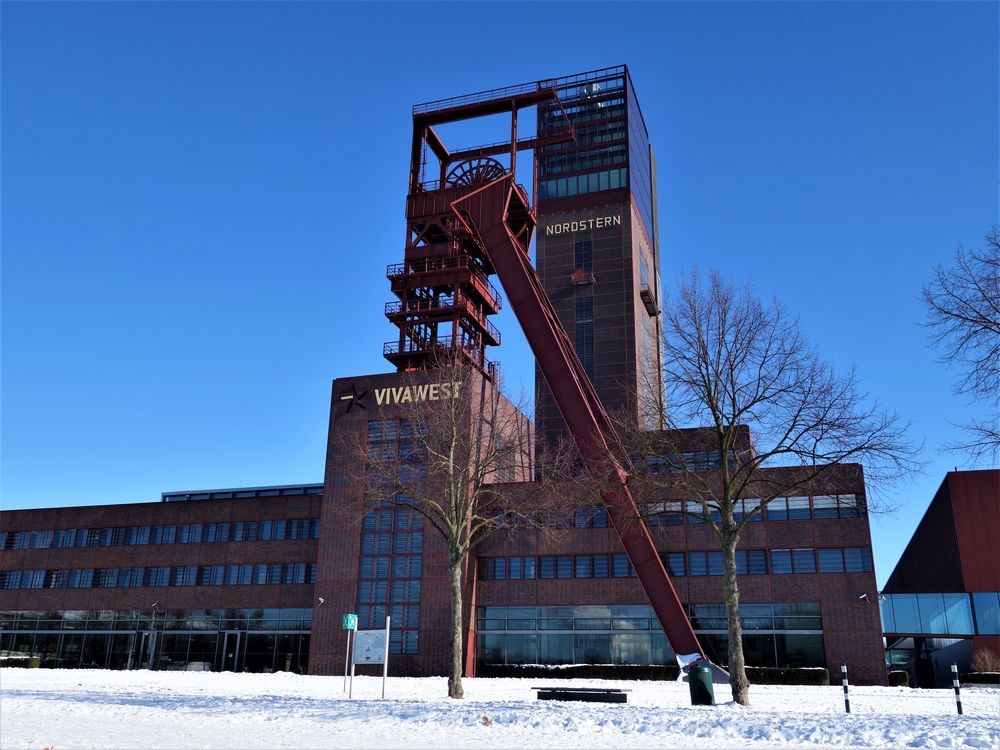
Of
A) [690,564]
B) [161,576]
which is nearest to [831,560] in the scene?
[690,564]

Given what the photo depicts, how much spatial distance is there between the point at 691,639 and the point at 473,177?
1236 inches

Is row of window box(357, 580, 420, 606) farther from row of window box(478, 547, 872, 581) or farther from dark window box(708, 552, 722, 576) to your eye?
dark window box(708, 552, 722, 576)

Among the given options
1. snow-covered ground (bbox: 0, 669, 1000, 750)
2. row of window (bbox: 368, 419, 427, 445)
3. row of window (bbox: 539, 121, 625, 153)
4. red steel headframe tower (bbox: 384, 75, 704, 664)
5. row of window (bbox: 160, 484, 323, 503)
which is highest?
row of window (bbox: 539, 121, 625, 153)

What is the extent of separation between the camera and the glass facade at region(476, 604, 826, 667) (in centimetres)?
3862

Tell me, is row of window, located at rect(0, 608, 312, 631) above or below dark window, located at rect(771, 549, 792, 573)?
below

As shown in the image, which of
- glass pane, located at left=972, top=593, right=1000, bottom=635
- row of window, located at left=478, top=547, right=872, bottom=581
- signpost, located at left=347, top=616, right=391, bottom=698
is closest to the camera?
signpost, located at left=347, top=616, right=391, bottom=698

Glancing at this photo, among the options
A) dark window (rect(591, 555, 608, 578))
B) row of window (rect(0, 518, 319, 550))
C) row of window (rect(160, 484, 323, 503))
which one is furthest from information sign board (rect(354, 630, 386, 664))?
row of window (rect(160, 484, 323, 503))

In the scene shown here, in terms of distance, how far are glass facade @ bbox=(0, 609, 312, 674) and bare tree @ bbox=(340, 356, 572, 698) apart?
361 inches

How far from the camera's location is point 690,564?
40781 millimetres

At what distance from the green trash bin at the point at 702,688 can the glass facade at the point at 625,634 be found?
20.4m

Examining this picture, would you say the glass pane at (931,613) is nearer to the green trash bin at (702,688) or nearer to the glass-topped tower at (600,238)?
the glass-topped tower at (600,238)

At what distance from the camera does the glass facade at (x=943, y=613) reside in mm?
44375

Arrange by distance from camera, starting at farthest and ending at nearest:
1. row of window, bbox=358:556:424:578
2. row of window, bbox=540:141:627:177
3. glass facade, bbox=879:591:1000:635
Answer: row of window, bbox=540:141:627:177 → glass facade, bbox=879:591:1000:635 → row of window, bbox=358:556:424:578

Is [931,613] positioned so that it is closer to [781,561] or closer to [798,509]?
[781,561]
